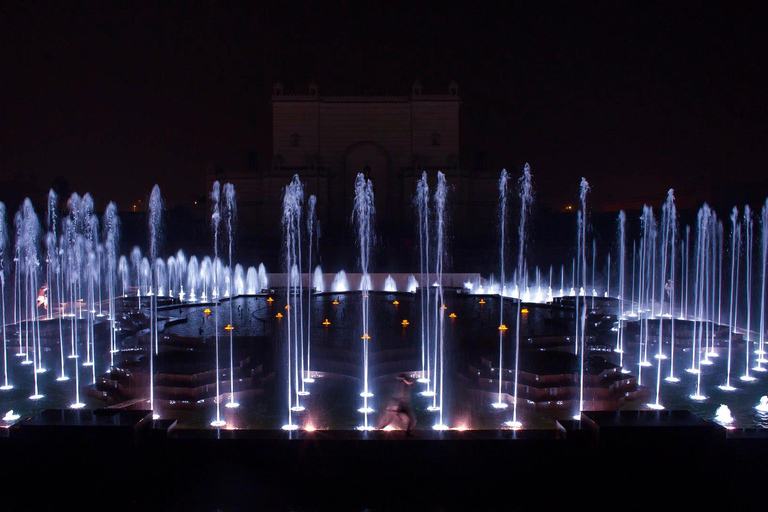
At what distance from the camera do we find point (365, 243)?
86.8ft

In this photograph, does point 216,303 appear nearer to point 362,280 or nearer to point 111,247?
point 362,280

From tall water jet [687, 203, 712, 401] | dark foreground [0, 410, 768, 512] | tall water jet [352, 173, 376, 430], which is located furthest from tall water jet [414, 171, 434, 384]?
tall water jet [687, 203, 712, 401]

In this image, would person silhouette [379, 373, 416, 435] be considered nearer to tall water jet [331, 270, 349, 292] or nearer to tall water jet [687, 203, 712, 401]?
tall water jet [687, 203, 712, 401]

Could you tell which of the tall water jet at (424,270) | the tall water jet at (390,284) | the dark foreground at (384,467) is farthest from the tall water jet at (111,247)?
the tall water jet at (390,284)

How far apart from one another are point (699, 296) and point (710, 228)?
598cm

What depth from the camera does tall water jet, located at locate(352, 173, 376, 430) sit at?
7.68m

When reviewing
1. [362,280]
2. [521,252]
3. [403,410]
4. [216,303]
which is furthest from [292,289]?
[403,410]

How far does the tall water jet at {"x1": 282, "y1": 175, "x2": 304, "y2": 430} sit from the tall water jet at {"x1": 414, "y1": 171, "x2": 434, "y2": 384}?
1.89 meters

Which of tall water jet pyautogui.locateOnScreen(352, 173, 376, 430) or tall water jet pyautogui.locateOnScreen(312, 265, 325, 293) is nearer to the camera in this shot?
tall water jet pyautogui.locateOnScreen(352, 173, 376, 430)

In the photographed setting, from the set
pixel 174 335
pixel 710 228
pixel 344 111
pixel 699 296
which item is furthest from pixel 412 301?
pixel 344 111

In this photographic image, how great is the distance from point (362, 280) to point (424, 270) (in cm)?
274

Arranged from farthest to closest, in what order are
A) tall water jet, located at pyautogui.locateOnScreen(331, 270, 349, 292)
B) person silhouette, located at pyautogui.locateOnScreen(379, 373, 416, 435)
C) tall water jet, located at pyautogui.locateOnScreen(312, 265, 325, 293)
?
tall water jet, located at pyautogui.locateOnScreen(312, 265, 325, 293), tall water jet, located at pyautogui.locateOnScreen(331, 270, 349, 292), person silhouette, located at pyautogui.locateOnScreen(379, 373, 416, 435)

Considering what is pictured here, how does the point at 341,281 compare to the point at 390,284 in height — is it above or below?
above

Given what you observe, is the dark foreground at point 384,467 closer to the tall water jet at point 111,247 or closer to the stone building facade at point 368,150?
the tall water jet at point 111,247
